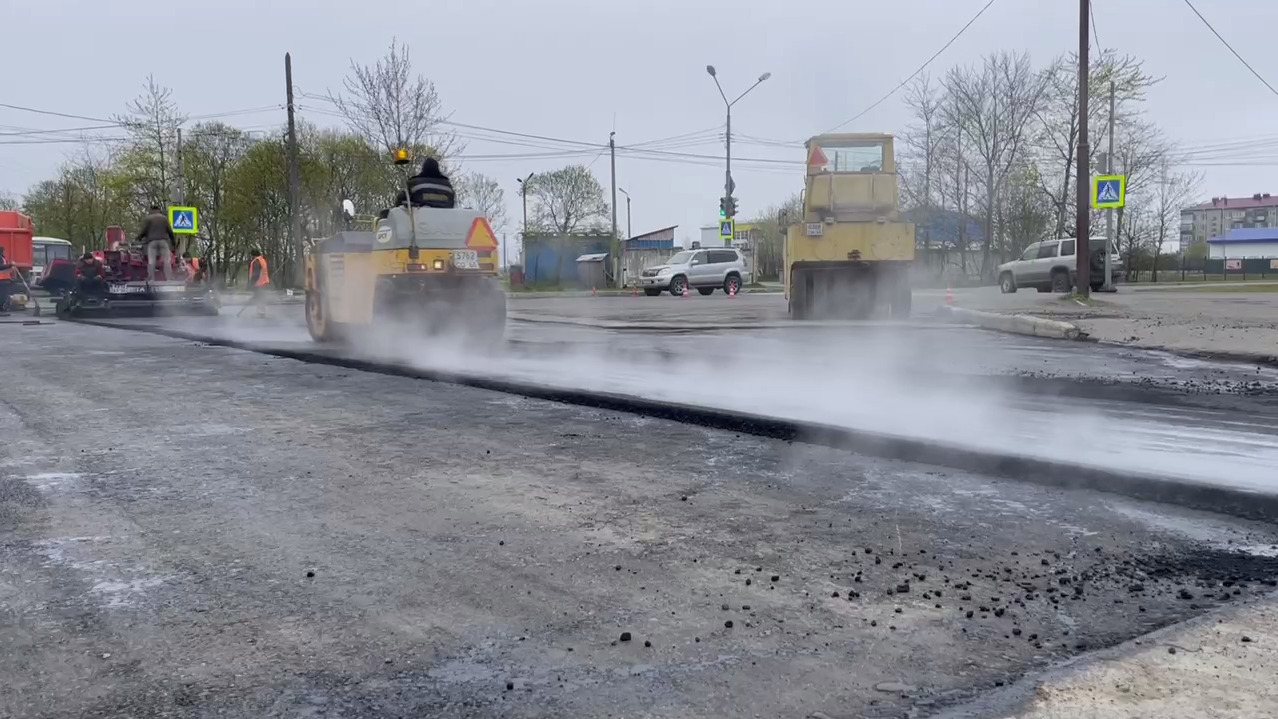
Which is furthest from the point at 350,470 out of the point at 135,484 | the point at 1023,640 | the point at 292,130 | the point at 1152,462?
the point at 292,130

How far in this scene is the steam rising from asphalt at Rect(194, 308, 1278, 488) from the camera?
571 centimetres

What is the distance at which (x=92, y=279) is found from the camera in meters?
21.1

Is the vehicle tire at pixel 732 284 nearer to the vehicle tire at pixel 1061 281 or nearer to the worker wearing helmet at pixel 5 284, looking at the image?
the vehicle tire at pixel 1061 281

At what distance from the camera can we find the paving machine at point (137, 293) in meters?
21.2

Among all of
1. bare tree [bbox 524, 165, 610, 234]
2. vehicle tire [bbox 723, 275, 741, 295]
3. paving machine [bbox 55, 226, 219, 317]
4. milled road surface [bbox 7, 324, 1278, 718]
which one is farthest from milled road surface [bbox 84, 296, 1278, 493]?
bare tree [bbox 524, 165, 610, 234]

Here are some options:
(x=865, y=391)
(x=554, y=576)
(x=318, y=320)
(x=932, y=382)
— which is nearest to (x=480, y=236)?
(x=318, y=320)

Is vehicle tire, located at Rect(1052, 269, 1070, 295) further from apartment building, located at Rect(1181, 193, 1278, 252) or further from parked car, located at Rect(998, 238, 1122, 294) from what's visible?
apartment building, located at Rect(1181, 193, 1278, 252)

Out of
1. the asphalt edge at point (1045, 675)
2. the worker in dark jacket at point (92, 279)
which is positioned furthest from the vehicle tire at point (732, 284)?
the asphalt edge at point (1045, 675)

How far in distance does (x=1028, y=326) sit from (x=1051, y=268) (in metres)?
18.4

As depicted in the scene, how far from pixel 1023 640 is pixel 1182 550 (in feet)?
4.31

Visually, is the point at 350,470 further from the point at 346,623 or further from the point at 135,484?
the point at 346,623

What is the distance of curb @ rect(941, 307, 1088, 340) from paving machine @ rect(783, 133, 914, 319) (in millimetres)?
1595

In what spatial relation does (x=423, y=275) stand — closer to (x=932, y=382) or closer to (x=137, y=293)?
(x=932, y=382)

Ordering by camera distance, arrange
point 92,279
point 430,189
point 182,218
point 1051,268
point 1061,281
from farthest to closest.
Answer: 1. point 1051,268
2. point 1061,281
3. point 182,218
4. point 92,279
5. point 430,189
